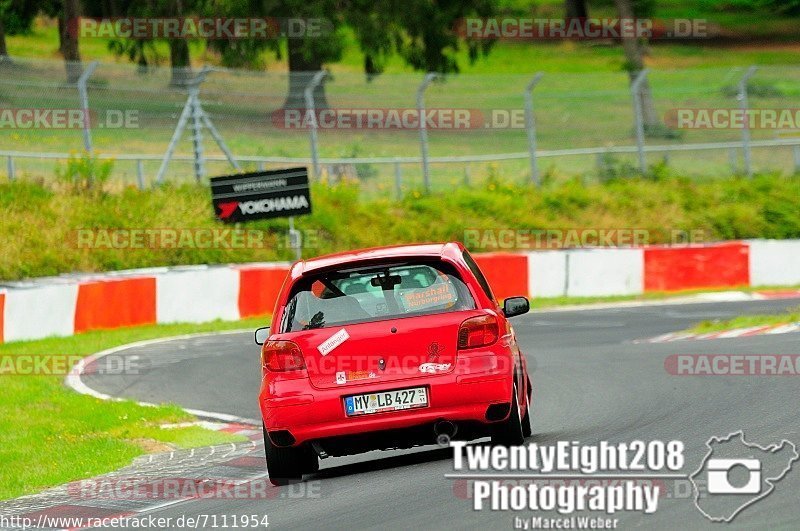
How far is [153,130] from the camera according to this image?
26594 millimetres

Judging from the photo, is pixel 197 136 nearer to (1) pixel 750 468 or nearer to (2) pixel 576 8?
(1) pixel 750 468

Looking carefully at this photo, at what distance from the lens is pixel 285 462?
9836mm

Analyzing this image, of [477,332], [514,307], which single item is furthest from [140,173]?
[477,332]

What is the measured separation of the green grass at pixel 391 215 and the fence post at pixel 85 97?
101 cm

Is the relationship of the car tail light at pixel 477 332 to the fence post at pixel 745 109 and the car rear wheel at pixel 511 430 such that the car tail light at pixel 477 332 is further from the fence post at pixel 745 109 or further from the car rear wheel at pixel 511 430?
the fence post at pixel 745 109

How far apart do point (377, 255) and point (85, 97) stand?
15766mm

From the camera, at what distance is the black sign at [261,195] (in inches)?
953

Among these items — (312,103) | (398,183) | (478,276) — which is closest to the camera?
(478,276)

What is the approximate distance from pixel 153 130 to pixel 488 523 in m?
19.9

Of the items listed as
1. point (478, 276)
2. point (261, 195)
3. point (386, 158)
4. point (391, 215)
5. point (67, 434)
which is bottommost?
point (67, 434)

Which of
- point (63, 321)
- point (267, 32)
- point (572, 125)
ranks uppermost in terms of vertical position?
point (267, 32)

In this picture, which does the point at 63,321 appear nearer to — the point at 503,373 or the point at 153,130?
the point at 153,130

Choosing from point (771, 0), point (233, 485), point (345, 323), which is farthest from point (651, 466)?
point (771, 0)

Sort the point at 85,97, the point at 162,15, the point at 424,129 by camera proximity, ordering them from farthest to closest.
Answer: the point at 162,15
the point at 424,129
the point at 85,97
